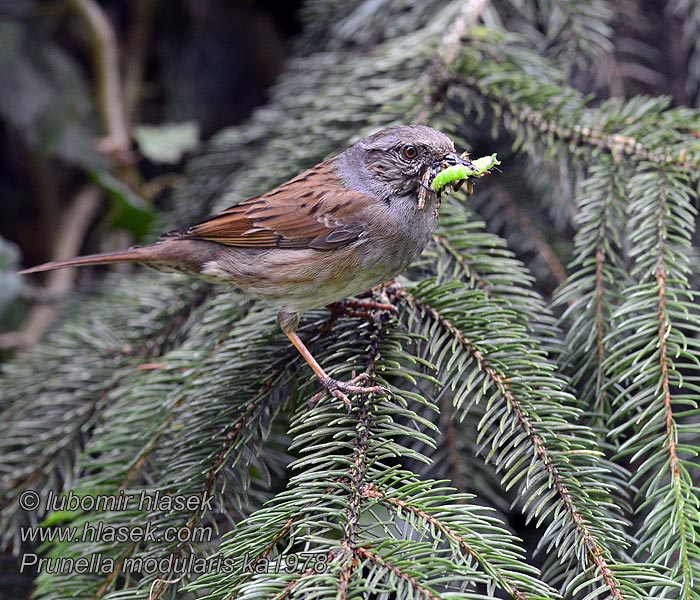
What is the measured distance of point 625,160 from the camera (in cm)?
A: 234

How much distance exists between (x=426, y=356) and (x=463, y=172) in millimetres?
550

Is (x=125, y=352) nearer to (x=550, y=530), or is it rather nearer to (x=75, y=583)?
(x=75, y=583)

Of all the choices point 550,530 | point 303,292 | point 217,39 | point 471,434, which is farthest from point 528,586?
point 217,39

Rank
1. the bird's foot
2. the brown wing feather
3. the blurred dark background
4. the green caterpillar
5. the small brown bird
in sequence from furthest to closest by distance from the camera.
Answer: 1. the blurred dark background
2. the brown wing feather
3. the small brown bird
4. the green caterpillar
5. the bird's foot

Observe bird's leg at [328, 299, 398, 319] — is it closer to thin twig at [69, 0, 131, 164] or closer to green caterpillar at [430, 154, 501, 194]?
green caterpillar at [430, 154, 501, 194]

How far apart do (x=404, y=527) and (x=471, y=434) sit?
2.50 feet

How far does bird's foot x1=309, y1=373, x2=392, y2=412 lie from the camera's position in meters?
1.82

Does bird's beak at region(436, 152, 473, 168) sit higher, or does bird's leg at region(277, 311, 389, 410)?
bird's beak at region(436, 152, 473, 168)

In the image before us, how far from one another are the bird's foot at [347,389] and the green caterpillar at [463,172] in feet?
2.19

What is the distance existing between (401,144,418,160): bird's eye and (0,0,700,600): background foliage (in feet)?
0.78

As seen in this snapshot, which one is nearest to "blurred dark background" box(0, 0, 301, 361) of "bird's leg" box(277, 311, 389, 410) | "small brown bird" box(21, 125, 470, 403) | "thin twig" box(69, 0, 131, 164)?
"thin twig" box(69, 0, 131, 164)

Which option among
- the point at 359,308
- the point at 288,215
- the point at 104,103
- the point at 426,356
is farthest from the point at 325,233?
the point at 104,103

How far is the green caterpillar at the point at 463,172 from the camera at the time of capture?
209 centimetres

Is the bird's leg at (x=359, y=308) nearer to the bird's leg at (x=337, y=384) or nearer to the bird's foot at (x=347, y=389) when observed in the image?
the bird's leg at (x=337, y=384)
